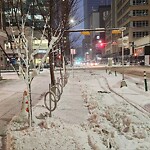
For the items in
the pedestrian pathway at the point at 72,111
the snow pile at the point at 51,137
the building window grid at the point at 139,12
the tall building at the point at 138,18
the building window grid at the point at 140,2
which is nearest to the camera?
the snow pile at the point at 51,137

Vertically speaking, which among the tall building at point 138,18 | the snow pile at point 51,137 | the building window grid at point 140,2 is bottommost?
the snow pile at point 51,137

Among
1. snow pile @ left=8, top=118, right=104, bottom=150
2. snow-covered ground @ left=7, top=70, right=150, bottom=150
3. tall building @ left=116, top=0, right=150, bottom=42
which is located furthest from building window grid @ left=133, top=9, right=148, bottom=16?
snow pile @ left=8, top=118, right=104, bottom=150

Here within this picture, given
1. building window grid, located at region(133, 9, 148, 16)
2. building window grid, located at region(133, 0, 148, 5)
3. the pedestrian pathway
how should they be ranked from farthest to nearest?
building window grid, located at region(133, 9, 148, 16) < building window grid, located at region(133, 0, 148, 5) < the pedestrian pathway

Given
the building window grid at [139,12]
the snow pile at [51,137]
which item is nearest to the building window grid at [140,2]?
the building window grid at [139,12]

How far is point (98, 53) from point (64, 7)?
165499 millimetres

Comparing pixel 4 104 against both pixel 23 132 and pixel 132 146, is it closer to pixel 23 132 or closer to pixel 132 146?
pixel 23 132

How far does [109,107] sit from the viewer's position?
11500 millimetres

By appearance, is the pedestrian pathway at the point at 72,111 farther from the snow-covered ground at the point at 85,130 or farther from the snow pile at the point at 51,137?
the snow pile at the point at 51,137

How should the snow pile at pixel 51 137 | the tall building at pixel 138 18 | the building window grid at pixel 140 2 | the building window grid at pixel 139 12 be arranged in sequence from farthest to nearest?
the building window grid at pixel 139 12 → the tall building at pixel 138 18 → the building window grid at pixel 140 2 → the snow pile at pixel 51 137

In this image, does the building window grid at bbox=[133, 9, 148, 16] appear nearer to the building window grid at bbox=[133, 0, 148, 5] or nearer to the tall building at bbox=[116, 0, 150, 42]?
the tall building at bbox=[116, 0, 150, 42]

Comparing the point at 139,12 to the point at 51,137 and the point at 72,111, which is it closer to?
the point at 72,111

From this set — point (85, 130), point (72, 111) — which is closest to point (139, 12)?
point (72, 111)

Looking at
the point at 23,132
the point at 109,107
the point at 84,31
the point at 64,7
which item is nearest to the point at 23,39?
the point at 23,132

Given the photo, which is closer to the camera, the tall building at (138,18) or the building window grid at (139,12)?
the tall building at (138,18)
